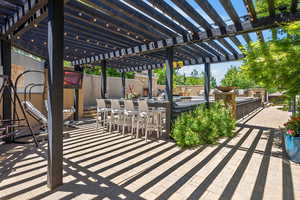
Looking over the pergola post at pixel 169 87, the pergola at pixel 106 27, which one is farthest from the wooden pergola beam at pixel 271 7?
the pergola post at pixel 169 87

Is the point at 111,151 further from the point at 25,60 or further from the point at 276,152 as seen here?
the point at 25,60

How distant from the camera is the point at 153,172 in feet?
9.39

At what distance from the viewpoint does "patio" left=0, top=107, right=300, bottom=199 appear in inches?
89.3

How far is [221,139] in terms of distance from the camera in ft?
16.6

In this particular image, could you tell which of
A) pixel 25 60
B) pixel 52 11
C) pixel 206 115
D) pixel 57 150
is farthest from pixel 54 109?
pixel 25 60

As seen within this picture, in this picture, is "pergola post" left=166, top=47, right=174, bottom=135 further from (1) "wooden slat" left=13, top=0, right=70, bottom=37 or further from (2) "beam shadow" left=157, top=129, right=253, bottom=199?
(1) "wooden slat" left=13, top=0, right=70, bottom=37

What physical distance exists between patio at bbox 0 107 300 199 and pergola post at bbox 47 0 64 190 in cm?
32

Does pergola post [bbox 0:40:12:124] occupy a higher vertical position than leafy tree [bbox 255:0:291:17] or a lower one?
lower

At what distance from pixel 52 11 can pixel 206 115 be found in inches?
175

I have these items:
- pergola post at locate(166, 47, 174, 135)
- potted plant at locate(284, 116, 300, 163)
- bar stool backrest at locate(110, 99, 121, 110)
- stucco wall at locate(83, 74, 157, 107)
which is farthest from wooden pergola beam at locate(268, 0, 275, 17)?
stucco wall at locate(83, 74, 157, 107)

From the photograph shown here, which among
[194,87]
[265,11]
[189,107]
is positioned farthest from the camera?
[194,87]

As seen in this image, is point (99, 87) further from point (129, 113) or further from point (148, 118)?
point (148, 118)

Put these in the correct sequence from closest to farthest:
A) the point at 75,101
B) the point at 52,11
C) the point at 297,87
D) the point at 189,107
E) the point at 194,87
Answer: the point at 52,11, the point at 297,87, the point at 189,107, the point at 75,101, the point at 194,87

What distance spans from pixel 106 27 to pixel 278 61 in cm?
387
